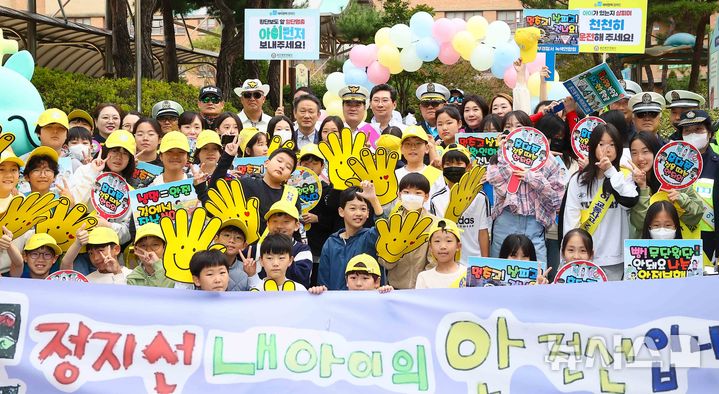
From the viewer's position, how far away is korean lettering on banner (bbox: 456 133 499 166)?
7914 mm

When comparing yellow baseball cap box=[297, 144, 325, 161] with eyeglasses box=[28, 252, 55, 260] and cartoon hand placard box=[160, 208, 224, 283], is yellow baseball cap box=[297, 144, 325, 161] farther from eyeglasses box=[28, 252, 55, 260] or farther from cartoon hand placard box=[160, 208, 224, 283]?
eyeglasses box=[28, 252, 55, 260]

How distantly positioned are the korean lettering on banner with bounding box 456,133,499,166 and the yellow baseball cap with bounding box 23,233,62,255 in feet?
10.0

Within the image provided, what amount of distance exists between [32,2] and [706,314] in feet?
60.2

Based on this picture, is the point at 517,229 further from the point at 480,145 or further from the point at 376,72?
the point at 376,72

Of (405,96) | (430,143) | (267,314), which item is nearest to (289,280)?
(267,314)

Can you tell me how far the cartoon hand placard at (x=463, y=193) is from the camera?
23.3ft

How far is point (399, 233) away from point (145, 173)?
2042 millimetres

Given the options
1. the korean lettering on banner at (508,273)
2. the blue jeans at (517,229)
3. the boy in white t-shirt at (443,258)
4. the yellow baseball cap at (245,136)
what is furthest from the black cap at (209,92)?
the korean lettering on banner at (508,273)

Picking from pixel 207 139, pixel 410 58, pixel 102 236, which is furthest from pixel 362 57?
pixel 102 236

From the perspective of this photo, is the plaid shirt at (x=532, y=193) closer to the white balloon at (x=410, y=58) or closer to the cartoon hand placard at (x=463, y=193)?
the cartoon hand placard at (x=463, y=193)

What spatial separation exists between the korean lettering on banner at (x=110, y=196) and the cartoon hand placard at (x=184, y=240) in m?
1.13

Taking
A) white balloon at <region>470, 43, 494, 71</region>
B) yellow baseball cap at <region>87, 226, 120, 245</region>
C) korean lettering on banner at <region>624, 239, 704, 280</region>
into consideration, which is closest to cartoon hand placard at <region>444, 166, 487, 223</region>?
korean lettering on banner at <region>624, 239, 704, 280</region>

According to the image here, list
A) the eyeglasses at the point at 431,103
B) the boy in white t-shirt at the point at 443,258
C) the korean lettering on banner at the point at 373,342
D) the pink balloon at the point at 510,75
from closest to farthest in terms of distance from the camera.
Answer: the korean lettering on banner at the point at 373,342, the boy in white t-shirt at the point at 443,258, the eyeglasses at the point at 431,103, the pink balloon at the point at 510,75

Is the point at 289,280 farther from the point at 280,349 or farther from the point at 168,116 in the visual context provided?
the point at 168,116
